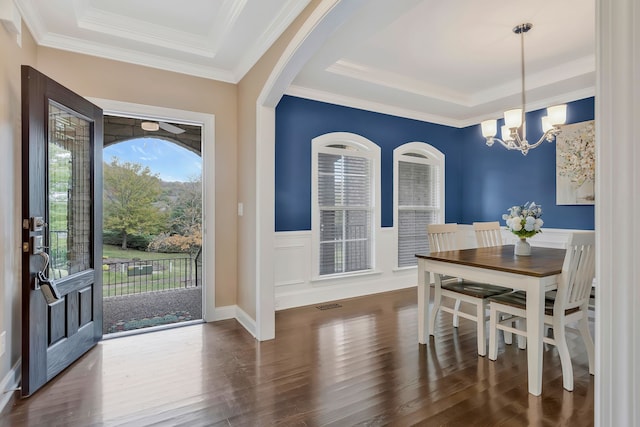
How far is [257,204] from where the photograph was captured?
317cm

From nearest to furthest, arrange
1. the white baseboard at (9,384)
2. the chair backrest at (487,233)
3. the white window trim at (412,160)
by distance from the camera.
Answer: the white baseboard at (9,384) < the chair backrest at (487,233) < the white window trim at (412,160)

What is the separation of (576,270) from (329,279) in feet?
8.99

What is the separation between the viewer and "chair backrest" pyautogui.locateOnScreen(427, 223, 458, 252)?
11.3 feet

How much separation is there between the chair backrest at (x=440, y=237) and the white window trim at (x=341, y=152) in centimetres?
137

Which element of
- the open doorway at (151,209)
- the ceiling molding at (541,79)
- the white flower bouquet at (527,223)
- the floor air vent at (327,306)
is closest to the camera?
the white flower bouquet at (527,223)

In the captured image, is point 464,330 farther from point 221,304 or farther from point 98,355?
point 98,355

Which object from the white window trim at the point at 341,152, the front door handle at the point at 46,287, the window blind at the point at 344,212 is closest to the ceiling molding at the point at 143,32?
the white window trim at the point at 341,152

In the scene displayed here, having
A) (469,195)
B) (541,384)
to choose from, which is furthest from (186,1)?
(469,195)

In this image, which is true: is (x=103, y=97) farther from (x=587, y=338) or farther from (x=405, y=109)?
(x=587, y=338)

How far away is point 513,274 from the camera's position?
2.41 meters

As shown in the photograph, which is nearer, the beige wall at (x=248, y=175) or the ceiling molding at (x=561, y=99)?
the beige wall at (x=248, y=175)

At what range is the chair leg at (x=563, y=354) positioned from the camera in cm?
225

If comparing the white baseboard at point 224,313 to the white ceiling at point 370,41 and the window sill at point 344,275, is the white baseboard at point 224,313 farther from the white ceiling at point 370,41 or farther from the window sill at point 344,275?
the white ceiling at point 370,41

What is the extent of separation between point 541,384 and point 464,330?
3.64 ft
